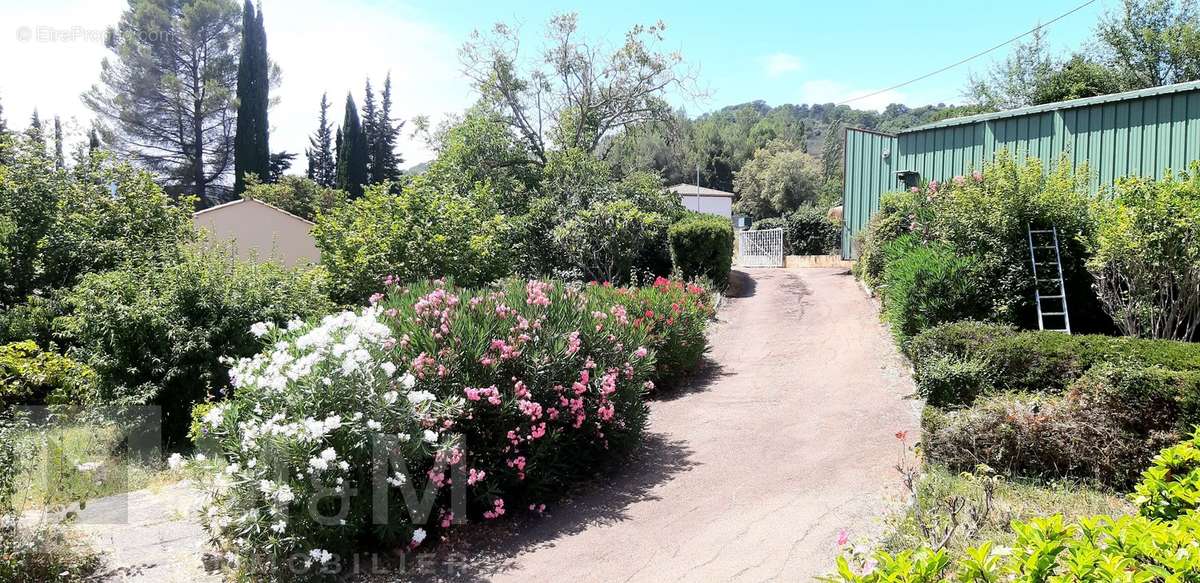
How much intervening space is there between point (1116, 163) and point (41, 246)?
1506 centimetres

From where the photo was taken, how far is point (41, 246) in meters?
10.3

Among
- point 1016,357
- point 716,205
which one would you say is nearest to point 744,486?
point 1016,357

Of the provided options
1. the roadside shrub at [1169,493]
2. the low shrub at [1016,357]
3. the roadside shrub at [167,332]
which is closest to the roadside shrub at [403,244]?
the roadside shrub at [167,332]

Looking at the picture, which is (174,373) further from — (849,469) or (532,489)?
(849,469)

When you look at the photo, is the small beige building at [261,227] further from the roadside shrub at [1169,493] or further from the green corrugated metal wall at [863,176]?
the roadside shrub at [1169,493]

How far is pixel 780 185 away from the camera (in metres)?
45.4

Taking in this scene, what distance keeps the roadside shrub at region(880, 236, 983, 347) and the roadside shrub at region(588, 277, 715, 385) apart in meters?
2.55

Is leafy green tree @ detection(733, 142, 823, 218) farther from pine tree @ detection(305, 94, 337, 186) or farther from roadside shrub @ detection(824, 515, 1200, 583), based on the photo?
roadside shrub @ detection(824, 515, 1200, 583)

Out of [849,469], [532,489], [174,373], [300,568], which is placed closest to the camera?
[300,568]

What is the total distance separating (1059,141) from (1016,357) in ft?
22.4

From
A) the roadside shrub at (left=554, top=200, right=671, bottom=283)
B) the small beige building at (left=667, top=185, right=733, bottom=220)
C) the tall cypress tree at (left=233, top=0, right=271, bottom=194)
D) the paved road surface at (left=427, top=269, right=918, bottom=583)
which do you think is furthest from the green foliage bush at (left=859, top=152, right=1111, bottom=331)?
the small beige building at (left=667, top=185, right=733, bottom=220)

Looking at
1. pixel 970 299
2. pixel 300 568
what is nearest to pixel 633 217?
pixel 970 299

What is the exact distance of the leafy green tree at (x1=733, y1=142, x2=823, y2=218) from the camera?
149ft

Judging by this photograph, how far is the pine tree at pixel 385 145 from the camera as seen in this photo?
43.5m
